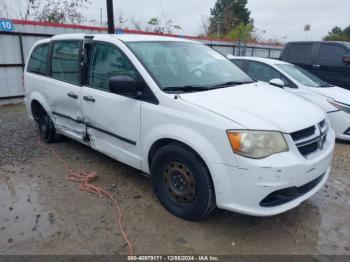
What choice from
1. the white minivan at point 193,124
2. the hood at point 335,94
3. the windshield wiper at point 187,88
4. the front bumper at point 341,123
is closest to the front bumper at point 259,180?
the white minivan at point 193,124

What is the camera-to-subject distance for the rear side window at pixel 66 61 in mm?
4219

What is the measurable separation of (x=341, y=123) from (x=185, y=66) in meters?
3.68

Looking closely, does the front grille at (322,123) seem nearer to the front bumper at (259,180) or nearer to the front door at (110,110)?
the front bumper at (259,180)

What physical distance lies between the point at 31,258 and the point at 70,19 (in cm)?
1184

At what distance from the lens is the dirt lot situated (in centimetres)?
278

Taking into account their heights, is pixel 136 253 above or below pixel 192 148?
below

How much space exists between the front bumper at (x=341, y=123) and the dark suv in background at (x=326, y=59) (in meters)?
3.12

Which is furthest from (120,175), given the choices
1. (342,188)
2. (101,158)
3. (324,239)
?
(342,188)

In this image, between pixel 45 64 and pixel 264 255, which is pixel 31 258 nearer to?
pixel 264 255

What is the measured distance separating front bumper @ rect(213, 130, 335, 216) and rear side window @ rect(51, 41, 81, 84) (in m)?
2.52

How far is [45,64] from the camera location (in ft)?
16.1

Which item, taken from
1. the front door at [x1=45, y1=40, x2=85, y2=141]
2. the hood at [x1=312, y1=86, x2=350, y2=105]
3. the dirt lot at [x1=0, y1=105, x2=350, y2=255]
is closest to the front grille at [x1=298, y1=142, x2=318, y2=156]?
the dirt lot at [x1=0, y1=105, x2=350, y2=255]

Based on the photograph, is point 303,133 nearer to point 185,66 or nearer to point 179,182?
point 179,182

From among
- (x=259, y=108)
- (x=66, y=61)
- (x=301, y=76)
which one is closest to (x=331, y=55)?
(x=301, y=76)
